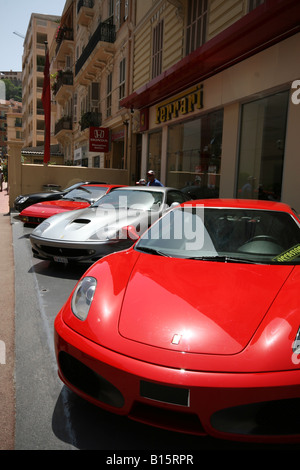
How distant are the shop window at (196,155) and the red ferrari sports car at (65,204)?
311 cm

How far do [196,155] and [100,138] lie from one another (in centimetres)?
839

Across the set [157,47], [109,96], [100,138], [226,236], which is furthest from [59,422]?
[109,96]

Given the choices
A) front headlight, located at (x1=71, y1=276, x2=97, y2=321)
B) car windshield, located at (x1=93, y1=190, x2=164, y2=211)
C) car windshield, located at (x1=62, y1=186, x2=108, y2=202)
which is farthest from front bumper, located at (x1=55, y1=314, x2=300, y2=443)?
car windshield, located at (x1=62, y1=186, x2=108, y2=202)

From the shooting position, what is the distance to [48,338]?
2967 millimetres

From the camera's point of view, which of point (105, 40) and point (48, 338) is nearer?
point (48, 338)

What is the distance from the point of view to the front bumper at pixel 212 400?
4.95 feet

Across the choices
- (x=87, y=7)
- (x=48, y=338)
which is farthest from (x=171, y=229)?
(x=87, y=7)

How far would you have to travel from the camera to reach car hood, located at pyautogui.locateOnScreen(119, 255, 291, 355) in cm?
171

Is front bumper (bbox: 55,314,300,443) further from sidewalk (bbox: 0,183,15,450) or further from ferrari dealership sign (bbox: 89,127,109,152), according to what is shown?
ferrari dealership sign (bbox: 89,127,109,152)

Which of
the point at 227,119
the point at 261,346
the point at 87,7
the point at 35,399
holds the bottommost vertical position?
the point at 35,399

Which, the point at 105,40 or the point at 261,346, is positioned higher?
the point at 105,40

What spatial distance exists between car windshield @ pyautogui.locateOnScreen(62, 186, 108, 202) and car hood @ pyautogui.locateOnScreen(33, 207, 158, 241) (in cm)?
224

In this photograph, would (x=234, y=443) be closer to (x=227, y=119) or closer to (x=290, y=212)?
(x=290, y=212)
